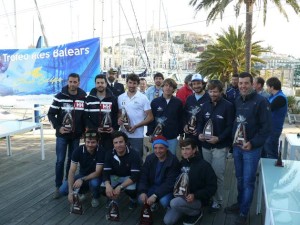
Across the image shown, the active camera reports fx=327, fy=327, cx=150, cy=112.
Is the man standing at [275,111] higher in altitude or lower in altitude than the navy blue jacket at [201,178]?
higher

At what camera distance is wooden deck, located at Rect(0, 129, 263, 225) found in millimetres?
4043

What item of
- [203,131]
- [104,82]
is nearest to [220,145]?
[203,131]

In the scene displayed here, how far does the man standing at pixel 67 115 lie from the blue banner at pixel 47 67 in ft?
12.3

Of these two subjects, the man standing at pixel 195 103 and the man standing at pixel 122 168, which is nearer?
the man standing at pixel 122 168

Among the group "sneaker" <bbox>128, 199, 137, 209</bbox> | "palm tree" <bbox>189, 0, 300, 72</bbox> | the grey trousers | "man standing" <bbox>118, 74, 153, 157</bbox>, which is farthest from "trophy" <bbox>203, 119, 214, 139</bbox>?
"palm tree" <bbox>189, 0, 300, 72</bbox>

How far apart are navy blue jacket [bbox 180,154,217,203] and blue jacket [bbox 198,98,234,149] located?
36cm

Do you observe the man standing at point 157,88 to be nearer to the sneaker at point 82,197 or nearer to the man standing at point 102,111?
the man standing at point 102,111

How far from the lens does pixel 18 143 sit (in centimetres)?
834

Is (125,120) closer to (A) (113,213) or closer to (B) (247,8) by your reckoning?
(A) (113,213)

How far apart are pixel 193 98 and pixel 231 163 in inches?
98.8

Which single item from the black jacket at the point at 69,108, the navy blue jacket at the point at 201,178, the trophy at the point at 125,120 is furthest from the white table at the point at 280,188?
the black jacket at the point at 69,108

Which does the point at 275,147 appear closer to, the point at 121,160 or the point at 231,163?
the point at 231,163

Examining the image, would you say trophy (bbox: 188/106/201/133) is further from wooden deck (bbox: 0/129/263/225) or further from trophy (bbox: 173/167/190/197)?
wooden deck (bbox: 0/129/263/225)

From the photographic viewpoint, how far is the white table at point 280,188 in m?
2.62
